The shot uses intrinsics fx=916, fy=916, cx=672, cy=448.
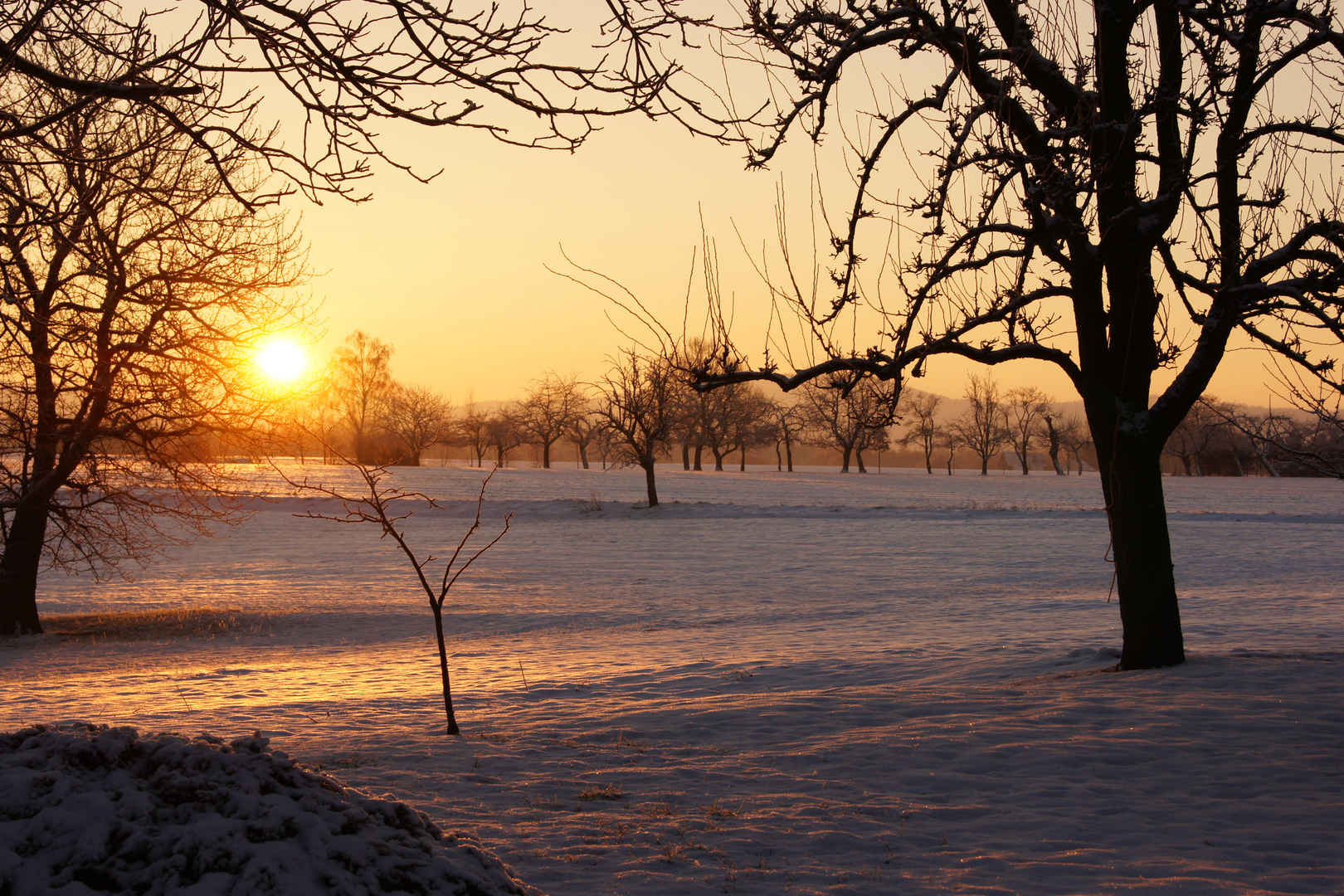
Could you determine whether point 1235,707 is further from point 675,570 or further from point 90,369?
point 675,570

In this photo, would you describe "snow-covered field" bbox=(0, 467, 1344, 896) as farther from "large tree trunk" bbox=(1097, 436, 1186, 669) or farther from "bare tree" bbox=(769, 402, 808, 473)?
"bare tree" bbox=(769, 402, 808, 473)

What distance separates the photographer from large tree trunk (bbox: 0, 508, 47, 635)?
14.0m

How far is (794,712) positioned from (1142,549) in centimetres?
354

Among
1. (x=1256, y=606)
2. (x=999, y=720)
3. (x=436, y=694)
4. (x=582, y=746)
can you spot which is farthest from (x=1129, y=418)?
(x=1256, y=606)

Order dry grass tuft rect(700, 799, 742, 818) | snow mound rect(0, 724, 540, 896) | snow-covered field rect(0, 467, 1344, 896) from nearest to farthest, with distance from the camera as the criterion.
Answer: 1. snow mound rect(0, 724, 540, 896)
2. snow-covered field rect(0, 467, 1344, 896)
3. dry grass tuft rect(700, 799, 742, 818)

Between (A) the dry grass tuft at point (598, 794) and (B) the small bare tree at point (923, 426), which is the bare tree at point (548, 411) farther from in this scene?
(A) the dry grass tuft at point (598, 794)

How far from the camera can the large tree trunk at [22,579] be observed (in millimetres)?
14039

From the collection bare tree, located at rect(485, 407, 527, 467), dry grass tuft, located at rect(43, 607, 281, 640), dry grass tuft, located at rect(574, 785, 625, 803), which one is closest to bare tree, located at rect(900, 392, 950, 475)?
bare tree, located at rect(485, 407, 527, 467)

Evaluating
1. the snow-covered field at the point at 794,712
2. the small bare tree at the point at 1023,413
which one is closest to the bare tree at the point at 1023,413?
the small bare tree at the point at 1023,413

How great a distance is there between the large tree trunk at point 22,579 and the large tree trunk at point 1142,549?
14703 mm

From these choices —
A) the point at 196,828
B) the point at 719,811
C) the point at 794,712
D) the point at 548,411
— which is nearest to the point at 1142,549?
the point at 794,712

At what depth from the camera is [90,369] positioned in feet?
42.0

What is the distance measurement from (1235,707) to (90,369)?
14.1 meters

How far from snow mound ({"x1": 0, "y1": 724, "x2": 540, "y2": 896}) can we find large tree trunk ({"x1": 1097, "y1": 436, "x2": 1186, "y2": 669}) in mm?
7197
